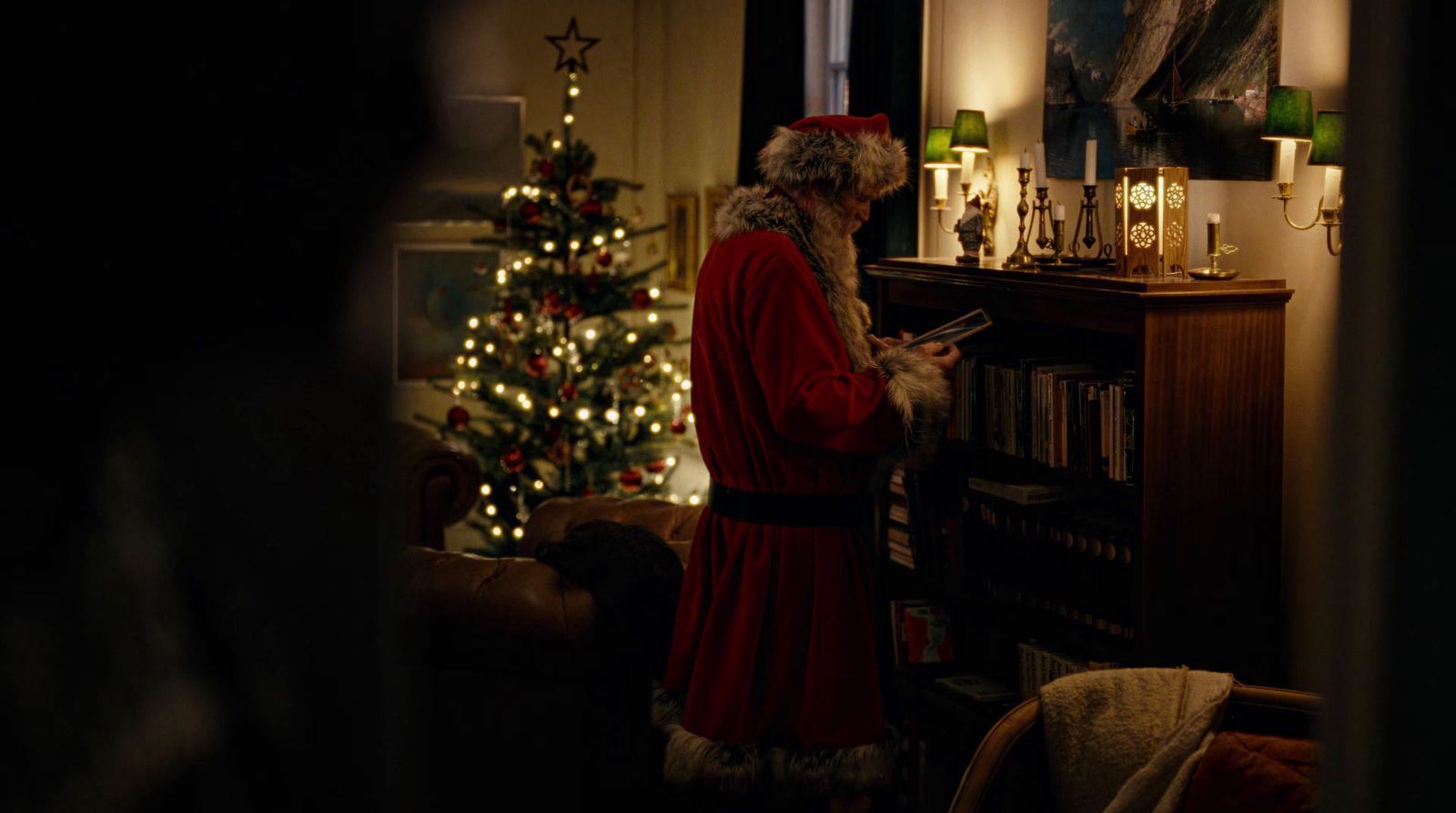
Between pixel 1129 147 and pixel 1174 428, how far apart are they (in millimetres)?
966

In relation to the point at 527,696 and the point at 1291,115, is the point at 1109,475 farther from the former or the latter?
the point at 527,696

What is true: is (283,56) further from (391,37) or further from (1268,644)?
(1268,644)

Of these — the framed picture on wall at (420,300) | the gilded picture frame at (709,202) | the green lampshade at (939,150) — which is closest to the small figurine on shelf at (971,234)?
the green lampshade at (939,150)

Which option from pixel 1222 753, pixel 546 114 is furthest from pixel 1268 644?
pixel 546 114

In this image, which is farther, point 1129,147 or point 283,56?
point 1129,147

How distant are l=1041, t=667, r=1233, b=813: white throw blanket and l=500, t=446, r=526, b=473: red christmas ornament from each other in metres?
3.69

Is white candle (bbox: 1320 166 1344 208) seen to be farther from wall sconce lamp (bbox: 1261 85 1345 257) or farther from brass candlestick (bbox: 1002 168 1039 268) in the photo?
brass candlestick (bbox: 1002 168 1039 268)

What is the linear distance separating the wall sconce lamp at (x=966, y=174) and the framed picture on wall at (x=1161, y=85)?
21cm

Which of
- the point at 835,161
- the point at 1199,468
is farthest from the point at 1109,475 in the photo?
the point at 835,161

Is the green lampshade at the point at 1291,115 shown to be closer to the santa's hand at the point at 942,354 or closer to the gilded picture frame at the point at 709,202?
the santa's hand at the point at 942,354

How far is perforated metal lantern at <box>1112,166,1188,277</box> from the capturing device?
9.45 ft

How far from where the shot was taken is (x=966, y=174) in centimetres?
402

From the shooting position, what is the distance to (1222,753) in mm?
2061

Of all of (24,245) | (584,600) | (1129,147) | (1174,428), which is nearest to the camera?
(24,245)
